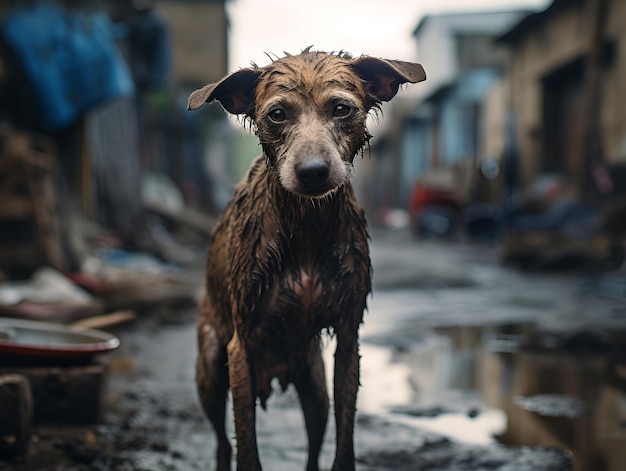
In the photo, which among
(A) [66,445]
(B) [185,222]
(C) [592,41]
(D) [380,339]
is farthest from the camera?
(B) [185,222]

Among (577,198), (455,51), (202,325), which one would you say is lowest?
(202,325)

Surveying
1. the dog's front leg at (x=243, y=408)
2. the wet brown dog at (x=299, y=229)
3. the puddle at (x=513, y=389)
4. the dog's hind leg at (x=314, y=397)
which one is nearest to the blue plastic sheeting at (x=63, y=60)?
the puddle at (x=513, y=389)

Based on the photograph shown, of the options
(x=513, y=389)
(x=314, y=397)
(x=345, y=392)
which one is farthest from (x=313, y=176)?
(x=513, y=389)

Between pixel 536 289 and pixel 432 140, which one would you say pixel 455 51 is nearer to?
pixel 432 140

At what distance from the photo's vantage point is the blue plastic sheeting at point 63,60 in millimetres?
7234

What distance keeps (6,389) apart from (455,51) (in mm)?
27756

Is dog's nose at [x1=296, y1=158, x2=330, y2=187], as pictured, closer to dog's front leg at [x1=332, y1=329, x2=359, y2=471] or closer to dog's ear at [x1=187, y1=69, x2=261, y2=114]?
dog's ear at [x1=187, y1=69, x2=261, y2=114]

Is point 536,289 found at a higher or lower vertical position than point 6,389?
higher

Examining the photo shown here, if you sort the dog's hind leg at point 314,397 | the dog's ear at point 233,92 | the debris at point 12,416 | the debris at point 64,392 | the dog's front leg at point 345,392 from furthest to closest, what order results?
the debris at point 64,392
the debris at point 12,416
the dog's hind leg at point 314,397
the dog's front leg at point 345,392
the dog's ear at point 233,92

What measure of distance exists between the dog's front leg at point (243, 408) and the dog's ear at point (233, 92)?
81 centimetres

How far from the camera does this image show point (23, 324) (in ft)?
13.1

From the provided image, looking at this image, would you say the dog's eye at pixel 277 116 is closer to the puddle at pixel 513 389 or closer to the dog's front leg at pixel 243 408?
the dog's front leg at pixel 243 408

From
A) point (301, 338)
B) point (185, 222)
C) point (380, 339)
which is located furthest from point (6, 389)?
point (185, 222)

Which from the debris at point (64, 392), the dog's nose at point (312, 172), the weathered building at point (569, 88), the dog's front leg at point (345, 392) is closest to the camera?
the dog's nose at point (312, 172)
